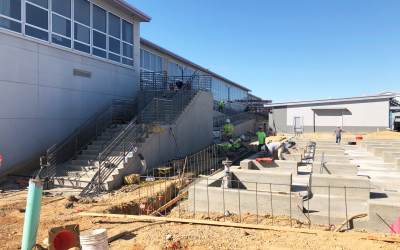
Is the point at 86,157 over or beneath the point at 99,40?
beneath

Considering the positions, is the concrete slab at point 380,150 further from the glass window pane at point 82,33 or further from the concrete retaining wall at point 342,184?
the glass window pane at point 82,33

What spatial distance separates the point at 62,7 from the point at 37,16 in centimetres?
147

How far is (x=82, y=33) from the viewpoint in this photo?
14.2 m

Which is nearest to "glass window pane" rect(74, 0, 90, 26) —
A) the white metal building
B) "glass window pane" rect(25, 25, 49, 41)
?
"glass window pane" rect(25, 25, 49, 41)

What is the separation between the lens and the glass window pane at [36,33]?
11743 millimetres

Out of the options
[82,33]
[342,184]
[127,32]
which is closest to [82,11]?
[82,33]

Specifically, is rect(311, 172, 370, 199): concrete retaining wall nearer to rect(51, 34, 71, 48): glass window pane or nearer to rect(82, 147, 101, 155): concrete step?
rect(82, 147, 101, 155): concrete step

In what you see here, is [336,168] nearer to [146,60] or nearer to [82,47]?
[82,47]

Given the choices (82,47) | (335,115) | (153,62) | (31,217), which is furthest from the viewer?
(335,115)

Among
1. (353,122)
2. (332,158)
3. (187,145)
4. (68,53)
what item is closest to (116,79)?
(68,53)

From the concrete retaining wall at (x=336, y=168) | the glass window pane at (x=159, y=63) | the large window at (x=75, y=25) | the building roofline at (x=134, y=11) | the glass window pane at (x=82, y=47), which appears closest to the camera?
the concrete retaining wall at (x=336, y=168)

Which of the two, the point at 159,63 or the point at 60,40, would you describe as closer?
the point at 60,40

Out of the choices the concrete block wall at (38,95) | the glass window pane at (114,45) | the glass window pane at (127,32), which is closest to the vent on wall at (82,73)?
the concrete block wall at (38,95)

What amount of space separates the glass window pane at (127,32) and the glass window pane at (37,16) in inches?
202
